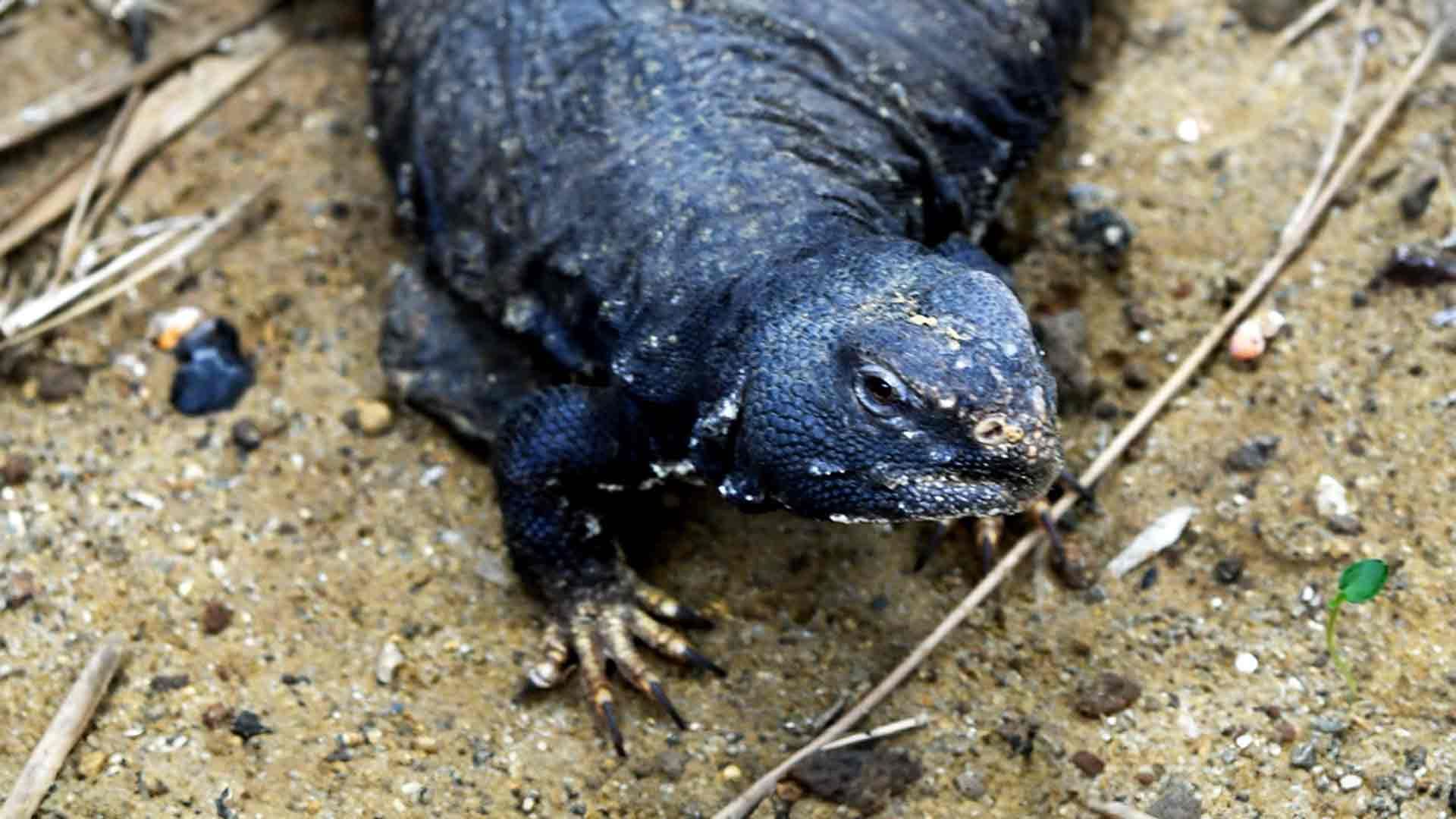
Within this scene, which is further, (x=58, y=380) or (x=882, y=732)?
(x=58, y=380)

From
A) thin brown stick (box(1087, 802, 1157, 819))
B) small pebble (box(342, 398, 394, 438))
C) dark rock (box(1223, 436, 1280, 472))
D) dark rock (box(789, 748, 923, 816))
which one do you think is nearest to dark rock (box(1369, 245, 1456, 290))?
dark rock (box(1223, 436, 1280, 472))

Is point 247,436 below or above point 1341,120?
below

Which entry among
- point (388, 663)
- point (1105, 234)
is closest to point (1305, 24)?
point (1105, 234)

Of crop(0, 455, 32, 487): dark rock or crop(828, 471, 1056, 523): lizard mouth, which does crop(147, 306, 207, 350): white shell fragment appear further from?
crop(828, 471, 1056, 523): lizard mouth

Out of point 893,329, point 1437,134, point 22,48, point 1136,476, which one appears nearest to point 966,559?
point 1136,476

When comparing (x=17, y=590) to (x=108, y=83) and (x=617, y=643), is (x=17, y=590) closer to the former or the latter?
(x=617, y=643)

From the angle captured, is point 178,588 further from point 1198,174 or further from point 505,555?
point 1198,174
